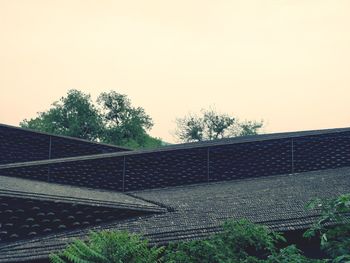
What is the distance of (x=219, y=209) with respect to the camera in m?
10.7

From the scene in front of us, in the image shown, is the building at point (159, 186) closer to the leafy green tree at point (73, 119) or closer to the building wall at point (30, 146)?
the building wall at point (30, 146)

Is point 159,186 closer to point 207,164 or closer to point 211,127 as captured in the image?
point 207,164

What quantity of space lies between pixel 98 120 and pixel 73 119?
1.96m

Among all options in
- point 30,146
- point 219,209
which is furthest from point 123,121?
point 219,209

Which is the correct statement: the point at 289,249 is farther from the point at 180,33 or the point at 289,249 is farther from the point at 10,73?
the point at 10,73

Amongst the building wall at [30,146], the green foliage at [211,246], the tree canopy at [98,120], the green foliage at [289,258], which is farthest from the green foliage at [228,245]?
the tree canopy at [98,120]

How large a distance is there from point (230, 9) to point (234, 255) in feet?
25.2

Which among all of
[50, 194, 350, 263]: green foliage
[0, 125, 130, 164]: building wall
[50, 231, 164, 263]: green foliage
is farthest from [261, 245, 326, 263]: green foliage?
[0, 125, 130, 164]: building wall

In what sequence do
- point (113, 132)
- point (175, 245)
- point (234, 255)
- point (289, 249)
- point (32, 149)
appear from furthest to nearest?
point (113, 132), point (32, 149), point (175, 245), point (234, 255), point (289, 249)

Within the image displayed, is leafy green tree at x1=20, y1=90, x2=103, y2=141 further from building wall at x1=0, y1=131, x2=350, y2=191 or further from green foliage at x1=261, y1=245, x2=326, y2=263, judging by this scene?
green foliage at x1=261, y1=245, x2=326, y2=263

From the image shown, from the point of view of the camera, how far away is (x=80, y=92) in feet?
143

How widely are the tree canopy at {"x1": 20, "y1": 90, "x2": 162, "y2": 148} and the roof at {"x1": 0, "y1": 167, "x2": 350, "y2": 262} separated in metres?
28.3

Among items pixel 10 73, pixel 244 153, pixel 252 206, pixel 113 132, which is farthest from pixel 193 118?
pixel 252 206

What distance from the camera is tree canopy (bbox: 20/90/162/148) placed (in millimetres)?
41781
